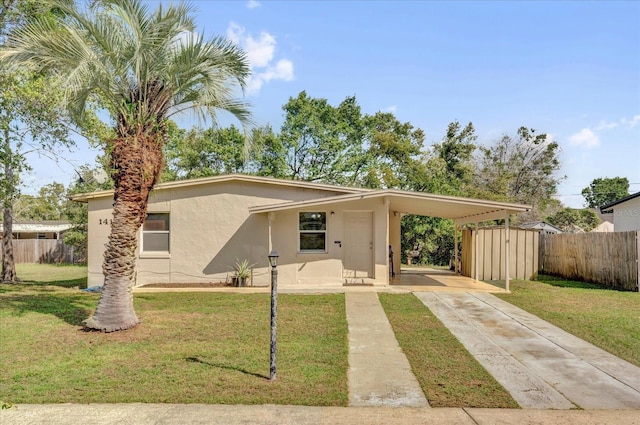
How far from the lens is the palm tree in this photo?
7359mm

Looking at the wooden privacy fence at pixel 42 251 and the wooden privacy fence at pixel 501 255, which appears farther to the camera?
the wooden privacy fence at pixel 42 251

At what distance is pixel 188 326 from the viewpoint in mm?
7762

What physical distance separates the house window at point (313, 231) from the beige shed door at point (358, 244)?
0.69 metres

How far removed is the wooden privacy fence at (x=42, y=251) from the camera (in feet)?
96.6

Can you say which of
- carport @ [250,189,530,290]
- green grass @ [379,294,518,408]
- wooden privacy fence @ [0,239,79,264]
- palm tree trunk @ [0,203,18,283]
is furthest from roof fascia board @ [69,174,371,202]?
wooden privacy fence @ [0,239,79,264]

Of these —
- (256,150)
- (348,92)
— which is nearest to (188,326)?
(256,150)

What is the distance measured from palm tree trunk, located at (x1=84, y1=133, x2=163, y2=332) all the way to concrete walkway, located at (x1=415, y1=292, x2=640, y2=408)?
581 centimetres

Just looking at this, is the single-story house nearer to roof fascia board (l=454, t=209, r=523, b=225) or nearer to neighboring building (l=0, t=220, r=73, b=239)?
roof fascia board (l=454, t=209, r=523, b=225)

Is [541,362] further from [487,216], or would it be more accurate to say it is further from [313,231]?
[313,231]

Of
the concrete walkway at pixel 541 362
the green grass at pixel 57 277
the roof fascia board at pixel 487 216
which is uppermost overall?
the roof fascia board at pixel 487 216

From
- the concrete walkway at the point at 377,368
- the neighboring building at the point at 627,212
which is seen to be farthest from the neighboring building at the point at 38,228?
the neighboring building at the point at 627,212

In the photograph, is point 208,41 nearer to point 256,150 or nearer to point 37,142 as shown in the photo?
point 256,150

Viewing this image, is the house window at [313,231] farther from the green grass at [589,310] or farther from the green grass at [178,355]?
the green grass at [589,310]

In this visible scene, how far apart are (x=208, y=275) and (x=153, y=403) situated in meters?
9.20
